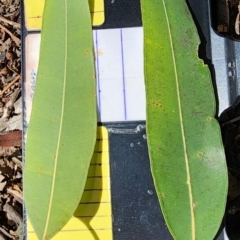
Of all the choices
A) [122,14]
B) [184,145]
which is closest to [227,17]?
[122,14]

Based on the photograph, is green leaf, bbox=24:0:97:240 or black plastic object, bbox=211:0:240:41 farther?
black plastic object, bbox=211:0:240:41

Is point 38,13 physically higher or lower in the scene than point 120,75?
higher

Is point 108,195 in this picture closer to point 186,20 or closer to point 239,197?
point 239,197

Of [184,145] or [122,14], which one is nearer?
[184,145]

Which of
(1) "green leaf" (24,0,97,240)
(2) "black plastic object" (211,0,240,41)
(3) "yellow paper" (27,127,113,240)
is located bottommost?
(3) "yellow paper" (27,127,113,240)

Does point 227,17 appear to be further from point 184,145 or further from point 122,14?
point 184,145

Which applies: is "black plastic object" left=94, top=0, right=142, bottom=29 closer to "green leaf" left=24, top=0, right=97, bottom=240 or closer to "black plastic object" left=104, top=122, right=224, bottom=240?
"green leaf" left=24, top=0, right=97, bottom=240

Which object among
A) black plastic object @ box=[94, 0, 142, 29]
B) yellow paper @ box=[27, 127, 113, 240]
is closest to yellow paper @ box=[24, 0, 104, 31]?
black plastic object @ box=[94, 0, 142, 29]
